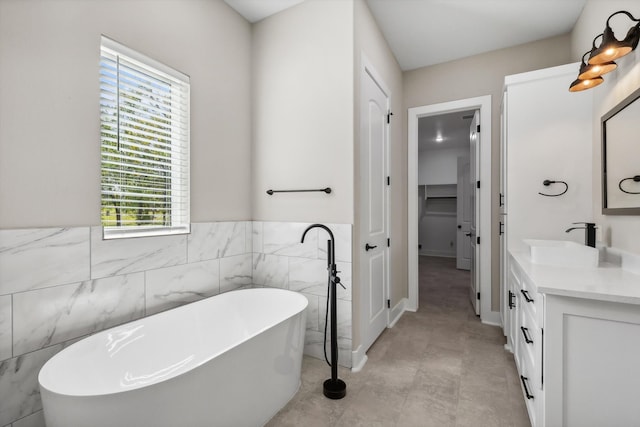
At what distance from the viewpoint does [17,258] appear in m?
1.37

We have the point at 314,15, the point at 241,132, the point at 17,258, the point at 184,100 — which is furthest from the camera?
the point at 241,132

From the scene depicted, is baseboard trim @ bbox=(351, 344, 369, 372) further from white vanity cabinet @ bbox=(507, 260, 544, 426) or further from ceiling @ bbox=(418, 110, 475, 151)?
ceiling @ bbox=(418, 110, 475, 151)

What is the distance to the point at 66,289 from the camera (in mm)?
1525

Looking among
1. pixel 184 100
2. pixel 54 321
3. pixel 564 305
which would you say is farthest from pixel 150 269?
pixel 564 305

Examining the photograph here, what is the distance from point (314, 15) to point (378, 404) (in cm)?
283

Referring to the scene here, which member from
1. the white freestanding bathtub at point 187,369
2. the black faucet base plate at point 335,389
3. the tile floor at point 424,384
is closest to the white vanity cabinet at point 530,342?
the tile floor at point 424,384

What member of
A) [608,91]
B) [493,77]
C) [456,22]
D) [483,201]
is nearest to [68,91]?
[456,22]

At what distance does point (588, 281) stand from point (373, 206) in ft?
5.01

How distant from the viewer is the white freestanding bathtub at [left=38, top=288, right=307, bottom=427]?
104cm

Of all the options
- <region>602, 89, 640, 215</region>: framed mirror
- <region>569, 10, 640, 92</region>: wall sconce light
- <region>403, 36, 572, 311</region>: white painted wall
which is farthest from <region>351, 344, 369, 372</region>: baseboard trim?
<region>569, 10, 640, 92</region>: wall sconce light

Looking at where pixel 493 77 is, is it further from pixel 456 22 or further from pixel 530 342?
pixel 530 342

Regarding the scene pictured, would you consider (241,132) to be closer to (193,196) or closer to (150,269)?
(193,196)

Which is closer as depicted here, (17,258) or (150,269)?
(17,258)

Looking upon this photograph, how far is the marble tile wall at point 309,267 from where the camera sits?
2.22 meters
